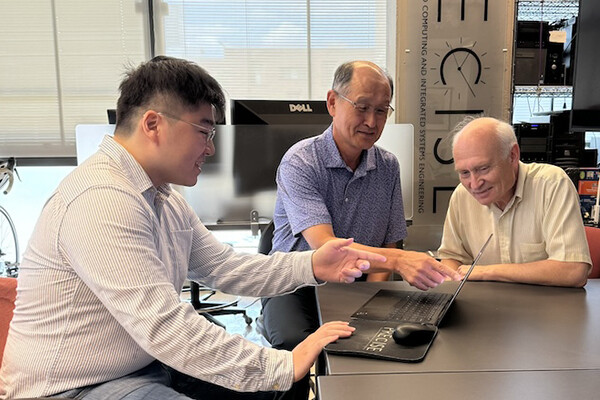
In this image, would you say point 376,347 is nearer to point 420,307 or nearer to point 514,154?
point 420,307

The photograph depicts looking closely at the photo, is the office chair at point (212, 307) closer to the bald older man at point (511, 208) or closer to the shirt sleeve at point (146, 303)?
the bald older man at point (511, 208)

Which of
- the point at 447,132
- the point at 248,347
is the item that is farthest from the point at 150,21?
the point at 248,347

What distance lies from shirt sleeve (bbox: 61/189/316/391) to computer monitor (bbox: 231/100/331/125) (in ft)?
5.79

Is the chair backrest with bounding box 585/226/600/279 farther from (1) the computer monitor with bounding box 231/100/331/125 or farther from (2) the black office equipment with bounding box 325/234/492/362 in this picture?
(1) the computer monitor with bounding box 231/100/331/125

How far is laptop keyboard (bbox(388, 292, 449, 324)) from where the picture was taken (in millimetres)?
1200

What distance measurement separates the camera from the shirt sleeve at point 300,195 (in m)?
1.80

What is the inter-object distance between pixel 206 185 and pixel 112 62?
1.79 meters

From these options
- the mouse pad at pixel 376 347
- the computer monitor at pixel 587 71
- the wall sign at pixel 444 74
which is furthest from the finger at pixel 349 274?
the wall sign at pixel 444 74

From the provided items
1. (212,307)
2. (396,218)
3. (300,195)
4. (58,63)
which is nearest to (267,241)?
(300,195)

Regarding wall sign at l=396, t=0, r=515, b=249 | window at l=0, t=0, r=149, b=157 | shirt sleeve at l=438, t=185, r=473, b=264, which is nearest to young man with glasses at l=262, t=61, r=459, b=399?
shirt sleeve at l=438, t=185, r=473, b=264

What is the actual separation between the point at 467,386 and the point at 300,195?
3.56 feet

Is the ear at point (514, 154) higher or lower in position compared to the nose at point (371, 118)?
lower

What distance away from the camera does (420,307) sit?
1289 mm

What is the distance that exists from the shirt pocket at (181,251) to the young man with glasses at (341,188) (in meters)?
0.47
